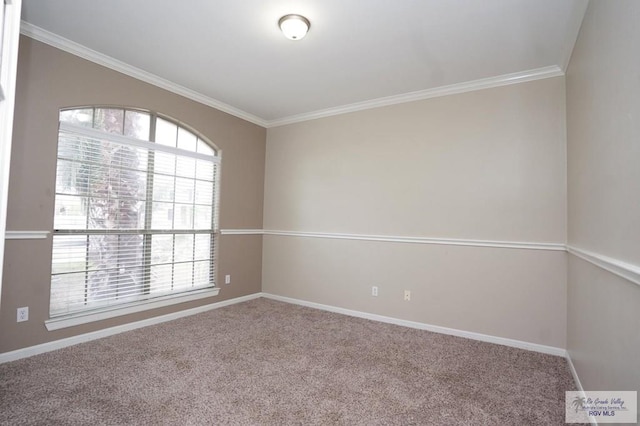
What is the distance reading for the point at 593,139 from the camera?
1.96 meters

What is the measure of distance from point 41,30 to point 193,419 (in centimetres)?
315

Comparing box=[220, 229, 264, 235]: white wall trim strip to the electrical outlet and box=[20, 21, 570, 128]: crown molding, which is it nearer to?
box=[20, 21, 570, 128]: crown molding

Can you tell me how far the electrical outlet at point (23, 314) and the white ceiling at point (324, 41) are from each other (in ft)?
7.20

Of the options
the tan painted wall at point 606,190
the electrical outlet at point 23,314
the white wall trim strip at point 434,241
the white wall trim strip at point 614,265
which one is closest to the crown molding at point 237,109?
the tan painted wall at point 606,190

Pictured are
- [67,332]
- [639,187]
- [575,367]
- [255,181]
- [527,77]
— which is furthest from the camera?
[255,181]

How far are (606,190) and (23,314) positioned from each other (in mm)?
4100

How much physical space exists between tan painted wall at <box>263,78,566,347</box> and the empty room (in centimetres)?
2

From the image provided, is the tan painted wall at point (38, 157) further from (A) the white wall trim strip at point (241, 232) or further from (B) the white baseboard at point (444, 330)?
(B) the white baseboard at point (444, 330)

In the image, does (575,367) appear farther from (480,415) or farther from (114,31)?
(114,31)

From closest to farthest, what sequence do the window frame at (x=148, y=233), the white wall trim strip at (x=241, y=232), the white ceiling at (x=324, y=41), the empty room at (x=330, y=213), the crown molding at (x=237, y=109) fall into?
the empty room at (x=330, y=213) → the white ceiling at (x=324, y=41) → the crown molding at (x=237, y=109) → the window frame at (x=148, y=233) → the white wall trim strip at (x=241, y=232)

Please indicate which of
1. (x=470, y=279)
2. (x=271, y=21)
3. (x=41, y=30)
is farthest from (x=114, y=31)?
(x=470, y=279)

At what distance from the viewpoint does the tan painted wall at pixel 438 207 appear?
2.91 metres

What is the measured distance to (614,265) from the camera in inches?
58.0

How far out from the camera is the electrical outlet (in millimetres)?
2514
